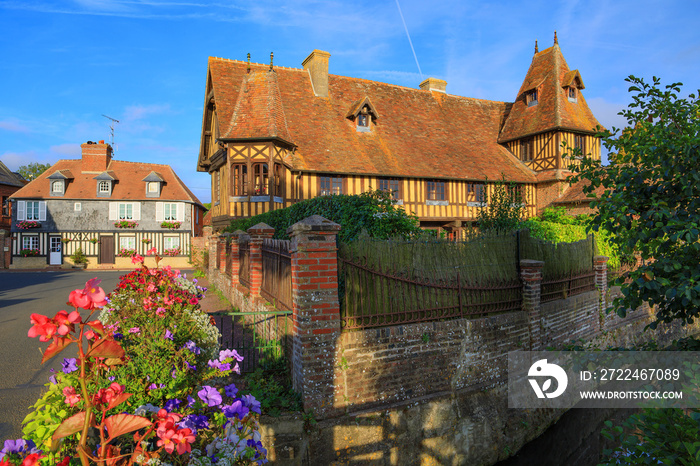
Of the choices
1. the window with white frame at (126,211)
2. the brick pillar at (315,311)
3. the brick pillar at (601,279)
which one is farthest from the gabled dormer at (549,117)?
the window with white frame at (126,211)

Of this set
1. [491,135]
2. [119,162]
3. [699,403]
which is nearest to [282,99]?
[491,135]

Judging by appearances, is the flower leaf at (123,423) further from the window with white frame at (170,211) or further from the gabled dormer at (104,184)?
the gabled dormer at (104,184)

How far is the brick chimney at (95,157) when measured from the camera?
31172 mm

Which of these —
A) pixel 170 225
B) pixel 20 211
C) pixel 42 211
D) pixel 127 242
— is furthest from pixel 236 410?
pixel 20 211

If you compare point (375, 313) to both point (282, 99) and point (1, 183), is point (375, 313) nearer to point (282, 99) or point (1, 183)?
point (282, 99)

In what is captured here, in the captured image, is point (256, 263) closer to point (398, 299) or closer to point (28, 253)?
point (398, 299)

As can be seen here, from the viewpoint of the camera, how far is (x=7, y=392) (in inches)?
230

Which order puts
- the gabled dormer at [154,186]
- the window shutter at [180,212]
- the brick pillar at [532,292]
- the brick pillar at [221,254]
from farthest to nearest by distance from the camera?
the window shutter at [180,212] < the gabled dormer at [154,186] < the brick pillar at [221,254] < the brick pillar at [532,292]

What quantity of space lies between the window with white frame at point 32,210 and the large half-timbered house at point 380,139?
542 inches

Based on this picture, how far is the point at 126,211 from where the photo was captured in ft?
101

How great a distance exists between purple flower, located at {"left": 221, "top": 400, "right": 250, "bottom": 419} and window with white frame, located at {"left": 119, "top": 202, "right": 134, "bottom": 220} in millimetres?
32639

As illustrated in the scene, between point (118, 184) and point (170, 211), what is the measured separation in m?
4.22

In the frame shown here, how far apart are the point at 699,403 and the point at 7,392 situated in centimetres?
782

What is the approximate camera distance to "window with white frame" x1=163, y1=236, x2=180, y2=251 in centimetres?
3155
